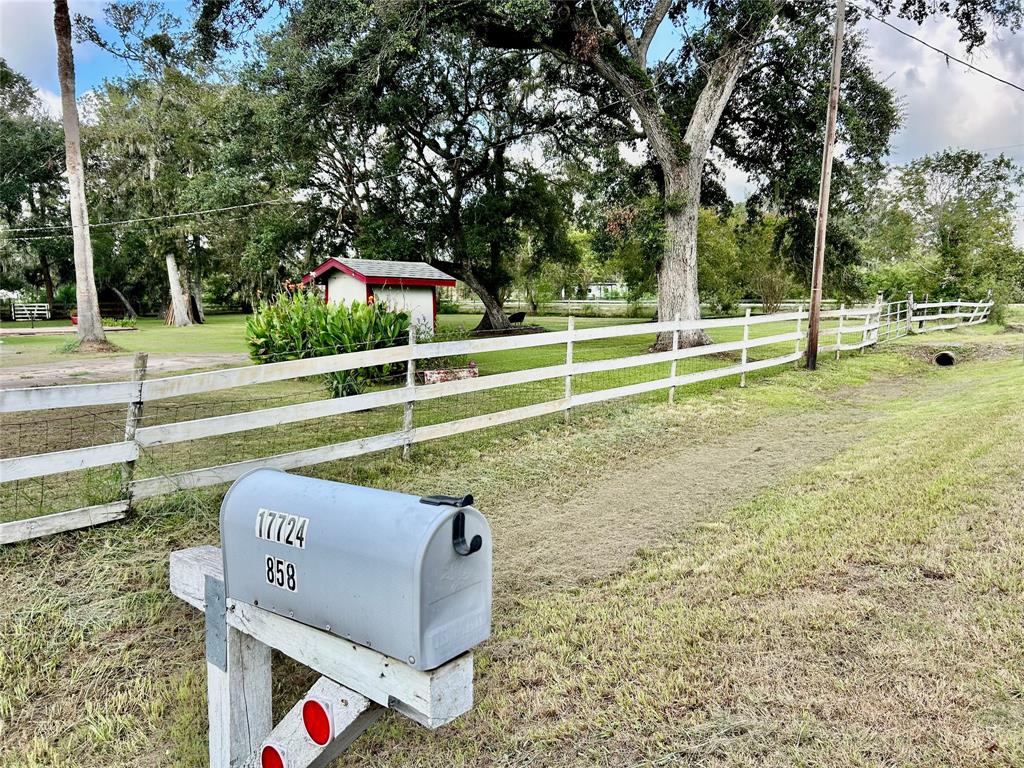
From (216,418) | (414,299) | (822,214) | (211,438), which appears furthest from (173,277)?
(216,418)

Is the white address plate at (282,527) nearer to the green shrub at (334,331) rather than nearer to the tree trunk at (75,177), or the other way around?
the green shrub at (334,331)

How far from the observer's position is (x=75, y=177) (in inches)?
620

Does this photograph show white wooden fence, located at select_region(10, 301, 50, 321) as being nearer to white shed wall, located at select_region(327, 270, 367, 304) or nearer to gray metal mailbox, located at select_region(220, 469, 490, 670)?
white shed wall, located at select_region(327, 270, 367, 304)

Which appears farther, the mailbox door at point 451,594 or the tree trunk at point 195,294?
the tree trunk at point 195,294

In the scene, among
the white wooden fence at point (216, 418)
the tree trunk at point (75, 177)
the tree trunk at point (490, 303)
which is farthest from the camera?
the tree trunk at point (490, 303)

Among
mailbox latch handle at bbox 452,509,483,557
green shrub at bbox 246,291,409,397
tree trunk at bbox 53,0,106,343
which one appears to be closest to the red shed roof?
green shrub at bbox 246,291,409,397

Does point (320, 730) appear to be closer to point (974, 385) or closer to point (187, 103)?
point (974, 385)

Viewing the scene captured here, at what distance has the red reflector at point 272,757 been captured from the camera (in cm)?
182

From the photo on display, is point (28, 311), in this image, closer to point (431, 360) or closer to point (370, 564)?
point (431, 360)

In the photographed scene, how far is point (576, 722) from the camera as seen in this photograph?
7.79 feet

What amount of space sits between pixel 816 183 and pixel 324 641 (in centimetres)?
1771

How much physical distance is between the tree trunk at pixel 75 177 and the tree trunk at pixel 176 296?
17648 mm

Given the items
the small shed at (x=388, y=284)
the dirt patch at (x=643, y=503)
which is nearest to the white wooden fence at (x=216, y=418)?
the dirt patch at (x=643, y=503)

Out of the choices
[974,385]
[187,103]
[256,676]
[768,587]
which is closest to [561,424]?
[768,587]
